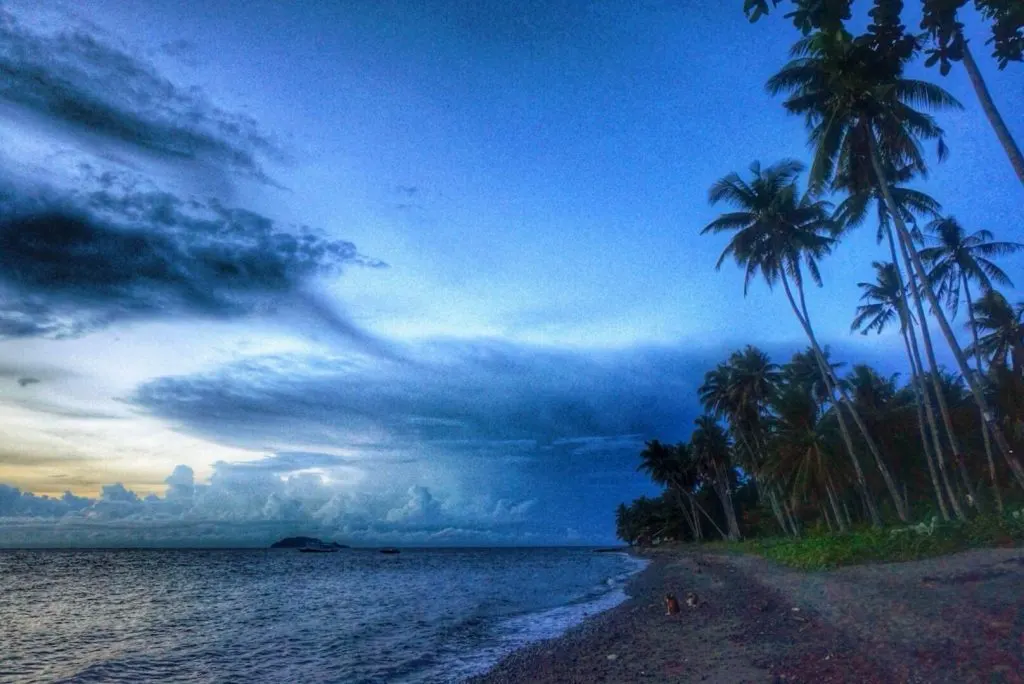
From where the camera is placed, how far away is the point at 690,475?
240 feet

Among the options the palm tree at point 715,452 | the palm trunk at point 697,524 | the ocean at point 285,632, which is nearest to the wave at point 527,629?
the ocean at point 285,632

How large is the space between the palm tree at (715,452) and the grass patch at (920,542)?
41028mm

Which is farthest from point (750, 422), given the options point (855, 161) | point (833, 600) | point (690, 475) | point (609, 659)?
point (609, 659)

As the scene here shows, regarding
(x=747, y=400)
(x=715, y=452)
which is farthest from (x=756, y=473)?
(x=715, y=452)

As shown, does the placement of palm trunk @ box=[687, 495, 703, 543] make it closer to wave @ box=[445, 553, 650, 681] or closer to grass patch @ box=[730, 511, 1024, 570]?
wave @ box=[445, 553, 650, 681]

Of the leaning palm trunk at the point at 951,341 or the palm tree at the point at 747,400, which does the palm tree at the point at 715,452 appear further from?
the leaning palm trunk at the point at 951,341

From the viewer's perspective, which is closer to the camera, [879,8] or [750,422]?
[879,8]

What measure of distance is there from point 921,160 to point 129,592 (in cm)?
5098

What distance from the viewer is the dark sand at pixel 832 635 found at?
307 inches

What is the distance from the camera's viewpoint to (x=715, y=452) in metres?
62.6

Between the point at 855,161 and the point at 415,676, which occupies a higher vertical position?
the point at 855,161

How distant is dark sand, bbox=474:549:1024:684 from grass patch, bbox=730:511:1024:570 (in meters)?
1.48

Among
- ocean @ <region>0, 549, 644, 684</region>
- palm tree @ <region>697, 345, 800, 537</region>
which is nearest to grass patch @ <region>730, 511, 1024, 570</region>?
ocean @ <region>0, 549, 644, 684</region>

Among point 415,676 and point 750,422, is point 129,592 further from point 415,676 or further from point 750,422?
point 750,422
